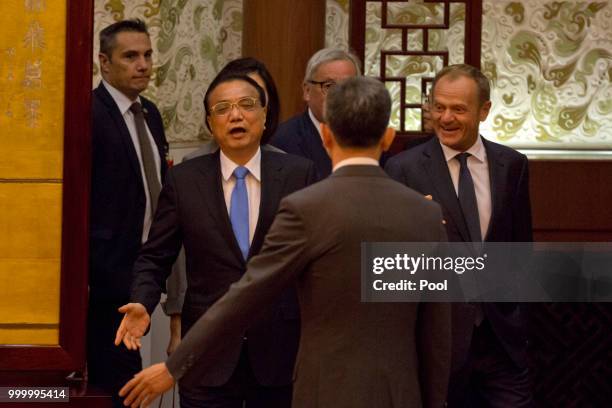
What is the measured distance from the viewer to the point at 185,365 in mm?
2469

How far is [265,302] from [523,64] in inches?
151

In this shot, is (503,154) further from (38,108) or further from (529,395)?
(38,108)

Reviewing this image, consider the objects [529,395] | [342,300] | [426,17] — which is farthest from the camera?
[426,17]

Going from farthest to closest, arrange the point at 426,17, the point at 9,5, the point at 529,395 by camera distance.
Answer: the point at 426,17 → the point at 529,395 → the point at 9,5

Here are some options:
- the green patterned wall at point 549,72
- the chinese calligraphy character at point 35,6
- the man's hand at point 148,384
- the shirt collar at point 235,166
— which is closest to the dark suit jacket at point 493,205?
the shirt collar at point 235,166

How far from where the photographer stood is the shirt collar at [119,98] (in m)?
3.81

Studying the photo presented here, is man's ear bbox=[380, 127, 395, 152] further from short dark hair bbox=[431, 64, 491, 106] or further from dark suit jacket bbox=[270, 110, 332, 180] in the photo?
dark suit jacket bbox=[270, 110, 332, 180]

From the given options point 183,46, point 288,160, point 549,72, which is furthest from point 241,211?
point 549,72

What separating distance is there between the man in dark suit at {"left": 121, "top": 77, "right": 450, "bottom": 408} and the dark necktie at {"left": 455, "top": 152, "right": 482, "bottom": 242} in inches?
31.5

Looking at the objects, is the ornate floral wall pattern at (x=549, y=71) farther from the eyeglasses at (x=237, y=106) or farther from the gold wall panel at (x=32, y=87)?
the gold wall panel at (x=32, y=87)

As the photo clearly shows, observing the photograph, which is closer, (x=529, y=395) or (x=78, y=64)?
(x=78, y=64)

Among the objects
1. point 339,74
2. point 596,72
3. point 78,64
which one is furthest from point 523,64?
point 78,64

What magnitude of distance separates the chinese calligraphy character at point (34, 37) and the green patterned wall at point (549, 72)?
3.49 metres

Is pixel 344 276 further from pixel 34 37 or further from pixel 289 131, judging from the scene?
pixel 289 131
